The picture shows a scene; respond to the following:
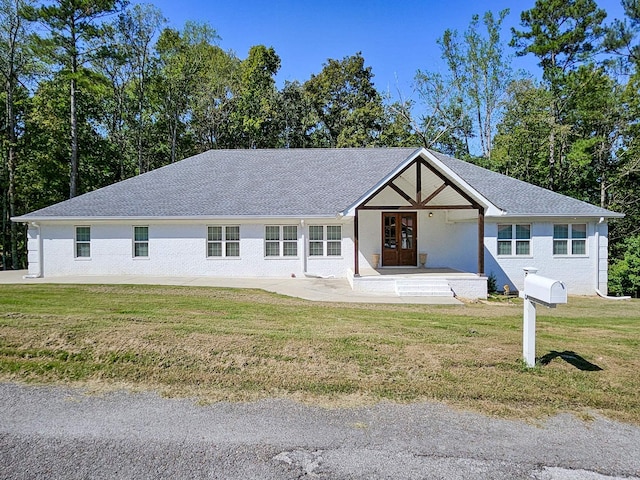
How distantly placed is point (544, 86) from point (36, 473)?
1301 inches

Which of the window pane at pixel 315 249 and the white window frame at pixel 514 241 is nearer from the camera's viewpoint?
the white window frame at pixel 514 241

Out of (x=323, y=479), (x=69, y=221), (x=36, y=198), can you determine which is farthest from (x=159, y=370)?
(x=36, y=198)

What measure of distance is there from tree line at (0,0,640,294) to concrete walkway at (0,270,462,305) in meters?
11.8

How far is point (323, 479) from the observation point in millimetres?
3105

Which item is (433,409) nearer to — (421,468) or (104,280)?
(421,468)

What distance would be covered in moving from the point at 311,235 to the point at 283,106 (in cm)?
2246

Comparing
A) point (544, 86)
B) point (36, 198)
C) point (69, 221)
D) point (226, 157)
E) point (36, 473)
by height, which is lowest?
point (36, 473)

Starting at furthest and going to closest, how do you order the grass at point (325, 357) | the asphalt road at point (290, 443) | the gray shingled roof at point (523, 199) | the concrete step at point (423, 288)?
the gray shingled roof at point (523, 199) < the concrete step at point (423, 288) < the grass at point (325, 357) < the asphalt road at point (290, 443)

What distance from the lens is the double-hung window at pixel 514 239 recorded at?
16.1m

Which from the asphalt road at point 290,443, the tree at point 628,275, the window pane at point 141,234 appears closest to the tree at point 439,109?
the tree at point 628,275

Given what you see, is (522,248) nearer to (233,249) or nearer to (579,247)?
(579,247)

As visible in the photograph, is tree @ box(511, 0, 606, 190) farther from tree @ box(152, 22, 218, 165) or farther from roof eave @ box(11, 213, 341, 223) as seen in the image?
tree @ box(152, 22, 218, 165)

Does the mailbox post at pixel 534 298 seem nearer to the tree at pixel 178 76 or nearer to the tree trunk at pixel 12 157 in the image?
the tree trunk at pixel 12 157

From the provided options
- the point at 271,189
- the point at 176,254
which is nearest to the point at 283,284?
the point at 176,254
